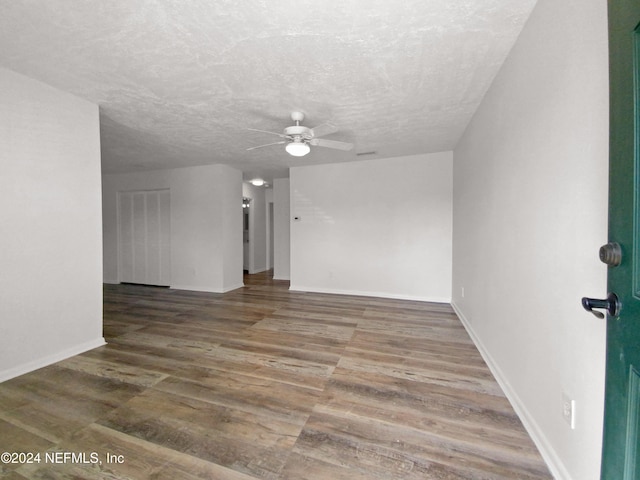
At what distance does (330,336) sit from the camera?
9.59 ft

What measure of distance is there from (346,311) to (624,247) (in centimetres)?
333

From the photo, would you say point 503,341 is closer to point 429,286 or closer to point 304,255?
point 429,286

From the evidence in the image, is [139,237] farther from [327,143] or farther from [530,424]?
[530,424]

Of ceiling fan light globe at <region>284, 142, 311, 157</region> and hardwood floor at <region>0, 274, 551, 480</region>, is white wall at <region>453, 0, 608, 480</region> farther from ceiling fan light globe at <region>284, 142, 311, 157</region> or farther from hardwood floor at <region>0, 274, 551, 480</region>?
ceiling fan light globe at <region>284, 142, 311, 157</region>

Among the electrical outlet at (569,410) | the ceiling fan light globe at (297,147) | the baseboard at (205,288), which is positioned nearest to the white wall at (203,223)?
the baseboard at (205,288)

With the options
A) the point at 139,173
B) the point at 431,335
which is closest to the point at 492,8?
the point at 431,335

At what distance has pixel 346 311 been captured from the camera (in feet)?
12.6

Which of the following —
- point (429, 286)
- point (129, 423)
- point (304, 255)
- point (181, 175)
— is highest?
point (181, 175)

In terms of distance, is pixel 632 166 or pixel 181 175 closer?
pixel 632 166

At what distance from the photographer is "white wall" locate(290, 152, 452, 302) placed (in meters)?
4.31

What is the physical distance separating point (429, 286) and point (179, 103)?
4405 millimetres

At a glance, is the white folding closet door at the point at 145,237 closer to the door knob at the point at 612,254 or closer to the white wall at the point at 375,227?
the white wall at the point at 375,227

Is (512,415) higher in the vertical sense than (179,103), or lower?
lower

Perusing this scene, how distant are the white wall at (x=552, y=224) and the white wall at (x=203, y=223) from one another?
4.50m
